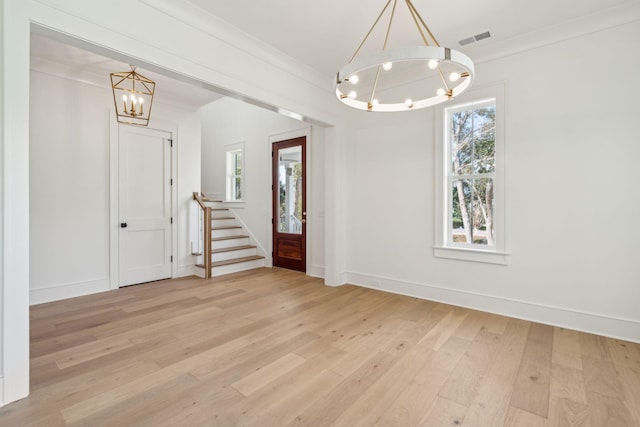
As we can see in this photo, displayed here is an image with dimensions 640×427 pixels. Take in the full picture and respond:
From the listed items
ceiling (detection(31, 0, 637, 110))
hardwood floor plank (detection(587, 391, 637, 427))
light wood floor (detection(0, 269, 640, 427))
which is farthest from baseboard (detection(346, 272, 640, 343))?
ceiling (detection(31, 0, 637, 110))

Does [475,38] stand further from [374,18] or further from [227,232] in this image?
[227,232]

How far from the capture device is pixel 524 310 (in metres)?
3.38

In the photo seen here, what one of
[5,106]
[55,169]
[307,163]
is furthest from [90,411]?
[307,163]

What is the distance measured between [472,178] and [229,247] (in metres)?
4.70

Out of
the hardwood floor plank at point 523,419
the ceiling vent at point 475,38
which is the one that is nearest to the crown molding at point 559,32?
the ceiling vent at point 475,38

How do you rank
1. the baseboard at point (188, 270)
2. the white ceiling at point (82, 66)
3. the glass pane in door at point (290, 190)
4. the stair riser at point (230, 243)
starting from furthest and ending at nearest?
the stair riser at point (230, 243) < the glass pane in door at point (290, 190) < the baseboard at point (188, 270) < the white ceiling at point (82, 66)

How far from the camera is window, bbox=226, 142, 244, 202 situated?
23.2 ft

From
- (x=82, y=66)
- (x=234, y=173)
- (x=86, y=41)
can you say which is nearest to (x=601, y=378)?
(x=86, y=41)

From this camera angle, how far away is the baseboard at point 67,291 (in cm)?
386

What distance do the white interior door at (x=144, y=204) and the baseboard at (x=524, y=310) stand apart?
3725mm

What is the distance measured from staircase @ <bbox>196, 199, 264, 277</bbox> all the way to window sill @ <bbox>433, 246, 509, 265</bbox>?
144 inches

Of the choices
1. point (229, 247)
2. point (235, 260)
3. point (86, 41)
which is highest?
point (86, 41)

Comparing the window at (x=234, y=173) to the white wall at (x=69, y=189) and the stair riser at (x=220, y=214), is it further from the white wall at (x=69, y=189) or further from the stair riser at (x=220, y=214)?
the white wall at (x=69, y=189)

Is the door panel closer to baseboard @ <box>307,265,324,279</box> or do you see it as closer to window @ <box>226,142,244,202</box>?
baseboard @ <box>307,265,324,279</box>
